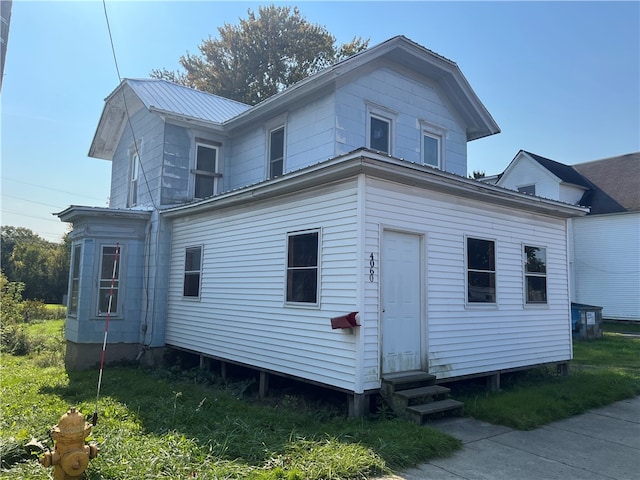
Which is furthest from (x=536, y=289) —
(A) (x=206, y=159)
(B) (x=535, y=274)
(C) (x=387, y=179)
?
(A) (x=206, y=159)

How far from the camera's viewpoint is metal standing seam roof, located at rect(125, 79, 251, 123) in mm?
12125

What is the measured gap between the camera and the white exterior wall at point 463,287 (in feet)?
22.8

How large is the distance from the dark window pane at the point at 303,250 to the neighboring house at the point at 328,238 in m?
0.03

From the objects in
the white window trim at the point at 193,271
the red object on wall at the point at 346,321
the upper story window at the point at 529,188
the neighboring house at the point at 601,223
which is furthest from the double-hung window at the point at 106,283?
the upper story window at the point at 529,188

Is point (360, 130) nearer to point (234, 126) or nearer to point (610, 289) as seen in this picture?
point (234, 126)

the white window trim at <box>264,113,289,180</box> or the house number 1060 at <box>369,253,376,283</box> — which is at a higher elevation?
the white window trim at <box>264,113,289,180</box>

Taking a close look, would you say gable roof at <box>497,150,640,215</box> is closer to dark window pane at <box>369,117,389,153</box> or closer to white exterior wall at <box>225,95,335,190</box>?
dark window pane at <box>369,117,389,153</box>

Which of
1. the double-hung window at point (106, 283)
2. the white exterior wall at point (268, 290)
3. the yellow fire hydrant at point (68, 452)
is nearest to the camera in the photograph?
the yellow fire hydrant at point (68, 452)

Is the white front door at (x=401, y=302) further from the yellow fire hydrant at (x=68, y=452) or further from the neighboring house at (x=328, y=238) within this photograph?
the yellow fire hydrant at (x=68, y=452)

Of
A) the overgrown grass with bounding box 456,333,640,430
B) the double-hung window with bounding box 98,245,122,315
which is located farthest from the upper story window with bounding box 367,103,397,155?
the double-hung window with bounding box 98,245,122,315

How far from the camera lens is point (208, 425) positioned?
19.9 feet

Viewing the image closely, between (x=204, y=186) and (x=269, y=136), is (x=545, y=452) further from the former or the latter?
(x=204, y=186)

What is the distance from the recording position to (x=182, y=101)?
1327 cm

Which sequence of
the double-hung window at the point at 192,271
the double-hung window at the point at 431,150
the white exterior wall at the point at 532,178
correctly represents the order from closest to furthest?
1. the double-hung window at the point at 192,271
2. the double-hung window at the point at 431,150
3. the white exterior wall at the point at 532,178
